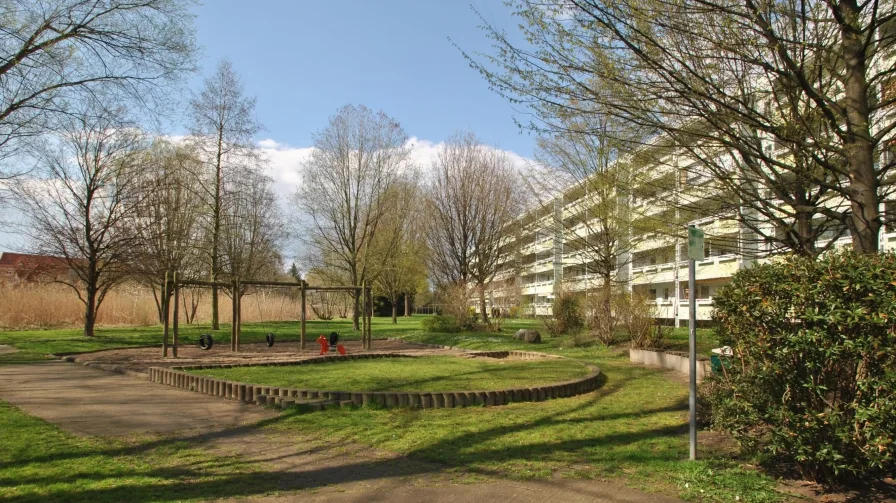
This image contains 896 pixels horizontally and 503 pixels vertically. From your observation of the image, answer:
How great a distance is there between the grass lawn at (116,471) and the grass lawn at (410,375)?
3.81 metres

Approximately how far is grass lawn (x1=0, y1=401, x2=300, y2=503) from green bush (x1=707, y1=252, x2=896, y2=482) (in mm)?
4145

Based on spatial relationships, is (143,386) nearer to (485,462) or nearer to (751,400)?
(485,462)

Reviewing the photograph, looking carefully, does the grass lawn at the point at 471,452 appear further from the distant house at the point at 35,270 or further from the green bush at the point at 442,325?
the distant house at the point at 35,270

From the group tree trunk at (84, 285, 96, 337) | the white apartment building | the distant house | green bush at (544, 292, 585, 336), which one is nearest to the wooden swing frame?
tree trunk at (84, 285, 96, 337)

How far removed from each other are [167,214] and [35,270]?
18.3ft

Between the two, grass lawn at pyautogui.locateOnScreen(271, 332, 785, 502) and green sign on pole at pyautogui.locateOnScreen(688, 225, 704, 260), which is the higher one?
green sign on pole at pyautogui.locateOnScreen(688, 225, 704, 260)

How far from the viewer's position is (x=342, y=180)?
3281 cm

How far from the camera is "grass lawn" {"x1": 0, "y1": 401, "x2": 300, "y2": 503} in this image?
4730 mm

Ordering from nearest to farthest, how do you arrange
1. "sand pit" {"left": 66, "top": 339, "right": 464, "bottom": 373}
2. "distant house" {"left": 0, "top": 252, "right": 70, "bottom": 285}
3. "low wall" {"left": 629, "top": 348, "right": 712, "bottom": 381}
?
"low wall" {"left": 629, "top": 348, "right": 712, "bottom": 381}, "sand pit" {"left": 66, "top": 339, "right": 464, "bottom": 373}, "distant house" {"left": 0, "top": 252, "right": 70, "bottom": 285}

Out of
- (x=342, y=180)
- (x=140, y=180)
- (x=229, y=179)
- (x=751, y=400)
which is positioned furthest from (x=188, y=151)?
(x=751, y=400)

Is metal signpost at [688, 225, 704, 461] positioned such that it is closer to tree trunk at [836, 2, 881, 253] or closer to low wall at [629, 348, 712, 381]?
tree trunk at [836, 2, 881, 253]

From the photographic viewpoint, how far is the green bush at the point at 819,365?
4352 mm

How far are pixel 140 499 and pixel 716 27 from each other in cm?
685

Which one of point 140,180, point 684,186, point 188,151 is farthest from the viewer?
point 188,151
